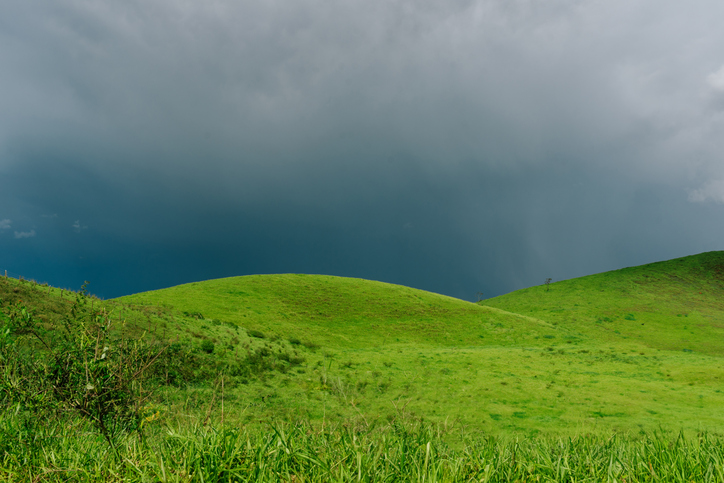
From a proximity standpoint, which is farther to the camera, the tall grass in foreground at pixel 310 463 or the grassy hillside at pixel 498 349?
the grassy hillside at pixel 498 349

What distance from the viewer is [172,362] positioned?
14914 mm

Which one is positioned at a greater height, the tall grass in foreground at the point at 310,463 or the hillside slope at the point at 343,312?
the hillside slope at the point at 343,312

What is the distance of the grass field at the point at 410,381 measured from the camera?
12.0 ft

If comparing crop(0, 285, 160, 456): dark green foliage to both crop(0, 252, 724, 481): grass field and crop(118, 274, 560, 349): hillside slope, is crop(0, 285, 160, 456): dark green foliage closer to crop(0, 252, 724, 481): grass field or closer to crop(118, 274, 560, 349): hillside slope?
crop(0, 252, 724, 481): grass field

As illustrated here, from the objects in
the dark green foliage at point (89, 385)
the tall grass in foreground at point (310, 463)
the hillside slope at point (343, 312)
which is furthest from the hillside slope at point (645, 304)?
the dark green foliage at point (89, 385)

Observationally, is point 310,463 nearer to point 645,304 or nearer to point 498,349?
point 498,349

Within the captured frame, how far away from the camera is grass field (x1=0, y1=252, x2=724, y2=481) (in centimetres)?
367

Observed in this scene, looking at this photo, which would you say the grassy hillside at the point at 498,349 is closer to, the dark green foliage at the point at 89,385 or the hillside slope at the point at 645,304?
the hillside slope at the point at 645,304

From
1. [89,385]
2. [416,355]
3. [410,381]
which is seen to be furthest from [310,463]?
[416,355]

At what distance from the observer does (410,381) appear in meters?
18.9

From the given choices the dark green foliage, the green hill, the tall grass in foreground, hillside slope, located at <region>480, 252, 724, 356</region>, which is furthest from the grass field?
hillside slope, located at <region>480, 252, 724, 356</region>

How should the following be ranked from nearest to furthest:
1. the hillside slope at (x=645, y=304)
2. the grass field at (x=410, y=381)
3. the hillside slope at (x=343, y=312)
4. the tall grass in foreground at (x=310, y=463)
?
the tall grass in foreground at (x=310, y=463), the grass field at (x=410, y=381), the hillside slope at (x=343, y=312), the hillside slope at (x=645, y=304)

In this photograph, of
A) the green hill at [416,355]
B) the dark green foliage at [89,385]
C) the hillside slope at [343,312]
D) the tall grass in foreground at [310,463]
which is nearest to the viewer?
the tall grass in foreground at [310,463]

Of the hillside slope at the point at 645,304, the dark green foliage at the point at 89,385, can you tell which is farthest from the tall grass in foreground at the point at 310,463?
the hillside slope at the point at 645,304
